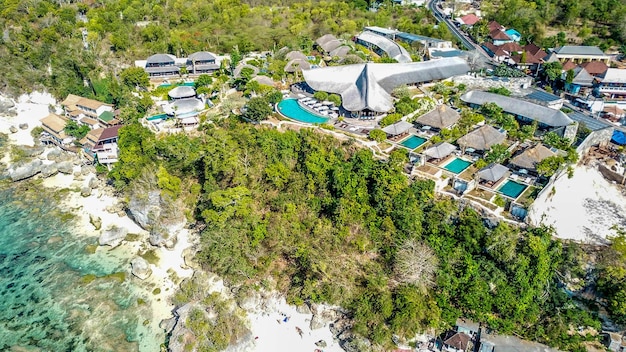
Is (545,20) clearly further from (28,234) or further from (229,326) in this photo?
(28,234)

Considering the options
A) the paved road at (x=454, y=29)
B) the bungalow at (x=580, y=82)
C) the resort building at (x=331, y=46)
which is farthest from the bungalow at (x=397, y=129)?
the paved road at (x=454, y=29)

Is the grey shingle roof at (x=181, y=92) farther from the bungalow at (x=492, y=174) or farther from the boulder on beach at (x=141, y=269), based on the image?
the bungalow at (x=492, y=174)

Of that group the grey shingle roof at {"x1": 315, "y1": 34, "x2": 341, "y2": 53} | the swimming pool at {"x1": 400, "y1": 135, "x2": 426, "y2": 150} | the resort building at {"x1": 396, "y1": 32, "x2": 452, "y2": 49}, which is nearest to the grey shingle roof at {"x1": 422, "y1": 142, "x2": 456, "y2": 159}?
the swimming pool at {"x1": 400, "y1": 135, "x2": 426, "y2": 150}

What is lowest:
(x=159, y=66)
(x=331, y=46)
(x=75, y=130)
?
(x=75, y=130)

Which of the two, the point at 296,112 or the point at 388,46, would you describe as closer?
the point at 296,112

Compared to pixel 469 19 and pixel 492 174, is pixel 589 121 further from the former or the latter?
pixel 469 19

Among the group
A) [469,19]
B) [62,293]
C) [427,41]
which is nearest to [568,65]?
[427,41]

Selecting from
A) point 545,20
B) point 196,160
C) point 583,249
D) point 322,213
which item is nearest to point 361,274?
point 322,213
